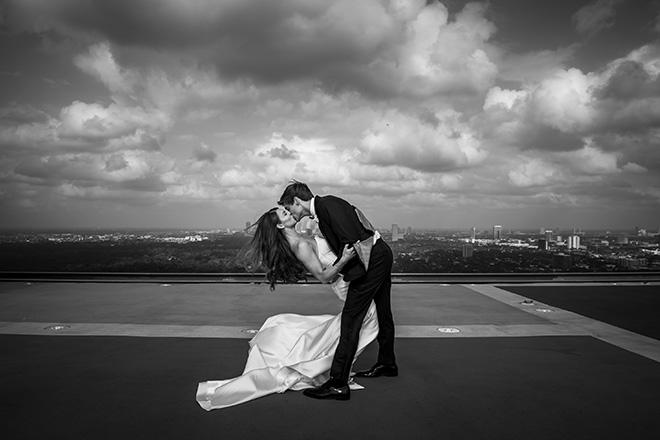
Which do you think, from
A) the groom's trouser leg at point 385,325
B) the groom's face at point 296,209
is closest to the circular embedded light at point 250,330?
the groom's trouser leg at point 385,325

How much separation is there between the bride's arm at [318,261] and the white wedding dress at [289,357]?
13 centimetres

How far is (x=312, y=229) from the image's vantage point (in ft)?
14.0

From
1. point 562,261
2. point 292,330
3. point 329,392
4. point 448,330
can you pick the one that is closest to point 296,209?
point 292,330

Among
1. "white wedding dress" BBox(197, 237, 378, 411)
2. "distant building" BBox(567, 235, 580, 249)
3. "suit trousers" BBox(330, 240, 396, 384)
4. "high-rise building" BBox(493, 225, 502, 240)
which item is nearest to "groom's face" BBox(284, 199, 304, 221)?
"white wedding dress" BBox(197, 237, 378, 411)

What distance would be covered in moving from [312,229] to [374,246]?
0.80 meters

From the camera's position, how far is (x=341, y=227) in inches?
134

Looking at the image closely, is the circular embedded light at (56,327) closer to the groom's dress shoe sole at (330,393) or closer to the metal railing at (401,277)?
the groom's dress shoe sole at (330,393)

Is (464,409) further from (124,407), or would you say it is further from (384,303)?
(124,407)

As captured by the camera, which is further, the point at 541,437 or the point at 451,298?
the point at 451,298

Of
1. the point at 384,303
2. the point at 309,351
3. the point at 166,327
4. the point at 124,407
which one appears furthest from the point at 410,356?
the point at 166,327

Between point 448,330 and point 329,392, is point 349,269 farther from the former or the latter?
point 448,330

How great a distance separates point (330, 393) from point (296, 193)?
1.62 metres

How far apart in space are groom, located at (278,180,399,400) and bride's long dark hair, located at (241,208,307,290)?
23cm

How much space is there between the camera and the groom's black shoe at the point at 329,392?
3362mm
